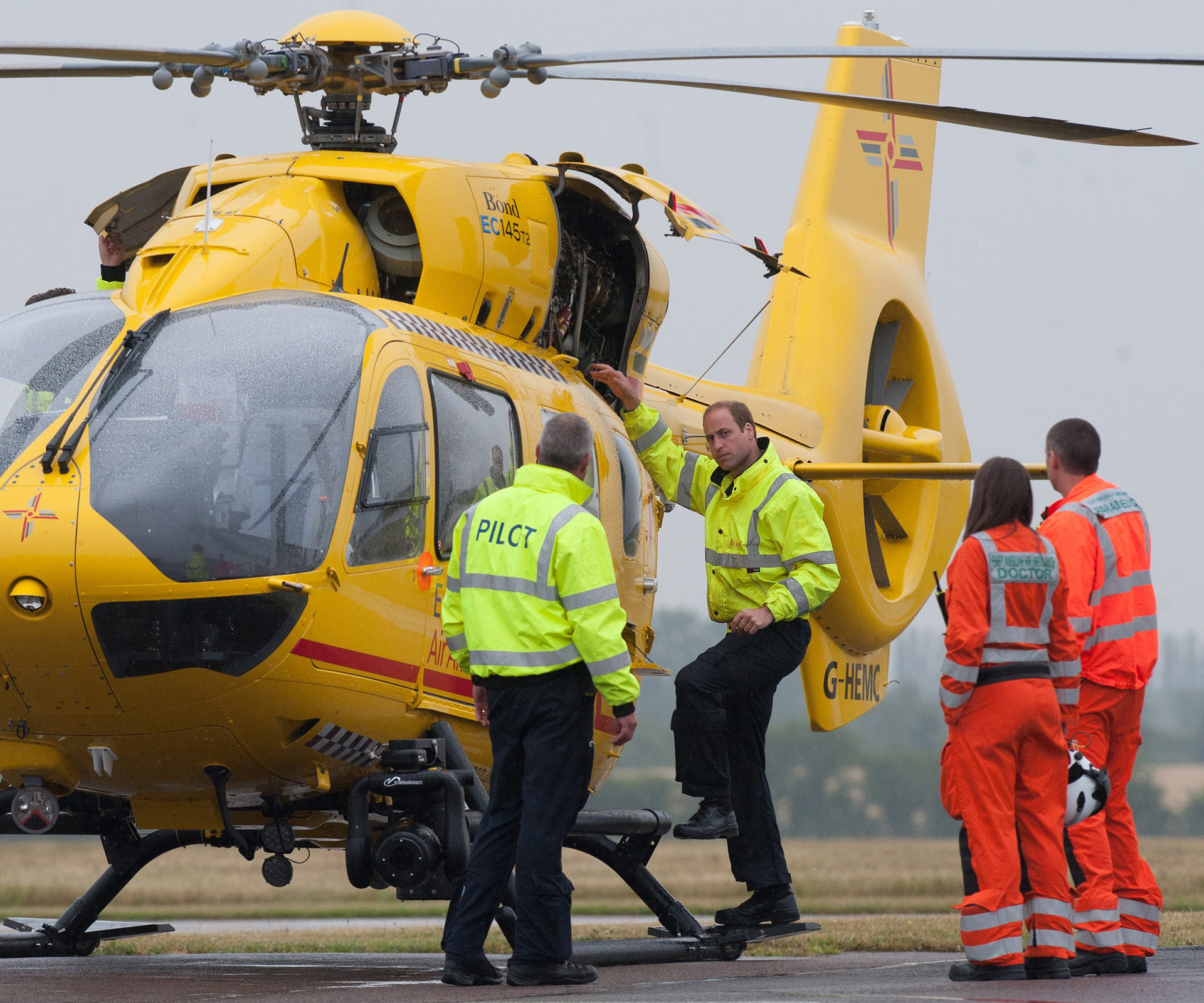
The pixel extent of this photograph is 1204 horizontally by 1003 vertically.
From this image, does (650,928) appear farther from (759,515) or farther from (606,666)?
(606,666)

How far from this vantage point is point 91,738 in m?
5.98

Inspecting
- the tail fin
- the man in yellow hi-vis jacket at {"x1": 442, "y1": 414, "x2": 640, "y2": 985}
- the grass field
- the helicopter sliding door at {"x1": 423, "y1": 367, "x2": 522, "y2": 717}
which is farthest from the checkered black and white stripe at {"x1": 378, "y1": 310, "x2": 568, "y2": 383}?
the grass field

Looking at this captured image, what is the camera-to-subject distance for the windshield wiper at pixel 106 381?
5.81m

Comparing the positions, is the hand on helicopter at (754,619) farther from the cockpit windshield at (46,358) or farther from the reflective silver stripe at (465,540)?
the cockpit windshield at (46,358)

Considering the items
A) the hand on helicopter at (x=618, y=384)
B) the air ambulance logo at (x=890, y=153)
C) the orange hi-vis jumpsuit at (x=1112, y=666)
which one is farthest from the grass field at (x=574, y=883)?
the air ambulance logo at (x=890, y=153)

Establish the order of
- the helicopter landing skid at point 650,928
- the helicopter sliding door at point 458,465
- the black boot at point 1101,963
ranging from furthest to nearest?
the helicopter landing skid at point 650,928
the helicopter sliding door at point 458,465
the black boot at point 1101,963

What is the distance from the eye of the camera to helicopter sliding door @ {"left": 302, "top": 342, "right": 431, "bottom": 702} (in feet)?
19.5

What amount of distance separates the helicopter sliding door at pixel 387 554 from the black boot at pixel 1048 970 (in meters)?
2.45

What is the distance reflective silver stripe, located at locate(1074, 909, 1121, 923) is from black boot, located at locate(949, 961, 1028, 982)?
56 centimetres

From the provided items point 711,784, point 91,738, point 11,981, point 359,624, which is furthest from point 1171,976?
point 11,981

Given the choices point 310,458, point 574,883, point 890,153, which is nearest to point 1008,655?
point 310,458

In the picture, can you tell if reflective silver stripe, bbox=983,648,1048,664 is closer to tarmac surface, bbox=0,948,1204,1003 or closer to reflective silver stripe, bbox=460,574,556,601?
tarmac surface, bbox=0,948,1204,1003

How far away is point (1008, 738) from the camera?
19.1 ft

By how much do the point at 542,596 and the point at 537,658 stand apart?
0.21m
